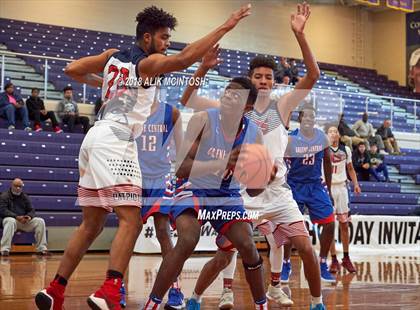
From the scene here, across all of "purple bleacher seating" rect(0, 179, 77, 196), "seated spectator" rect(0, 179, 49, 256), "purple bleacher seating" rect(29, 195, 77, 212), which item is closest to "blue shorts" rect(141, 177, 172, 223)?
"seated spectator" rect(0, 179, 49, 256)

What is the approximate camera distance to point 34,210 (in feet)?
40.4

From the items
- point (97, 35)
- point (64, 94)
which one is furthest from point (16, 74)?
point (97, 35)

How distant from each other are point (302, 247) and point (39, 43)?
14.8m

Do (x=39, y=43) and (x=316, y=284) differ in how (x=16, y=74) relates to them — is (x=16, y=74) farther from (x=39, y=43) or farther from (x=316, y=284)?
(x=316, y=284)

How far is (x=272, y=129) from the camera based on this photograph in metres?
5.75

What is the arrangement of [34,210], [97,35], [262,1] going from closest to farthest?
[34,210], [97,35], [262,1]

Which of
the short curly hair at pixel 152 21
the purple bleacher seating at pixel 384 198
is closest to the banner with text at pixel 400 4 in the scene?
the purple bleacher seating at pixel 384 198

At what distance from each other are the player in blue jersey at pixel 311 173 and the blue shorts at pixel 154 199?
2.39 m

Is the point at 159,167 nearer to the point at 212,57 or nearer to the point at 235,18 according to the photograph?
the point at 212,57

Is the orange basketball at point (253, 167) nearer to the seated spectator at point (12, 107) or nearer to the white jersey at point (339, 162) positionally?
the white jersey at point (339, 162)

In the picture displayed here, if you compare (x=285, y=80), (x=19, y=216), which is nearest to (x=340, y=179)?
(x=19, y=216)

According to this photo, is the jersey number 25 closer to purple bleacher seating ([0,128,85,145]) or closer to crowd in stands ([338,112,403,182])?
purple bleacher seating ([0,128,85,145])

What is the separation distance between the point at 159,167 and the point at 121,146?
146 cm

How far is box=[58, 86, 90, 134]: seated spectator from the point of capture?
14.9m
